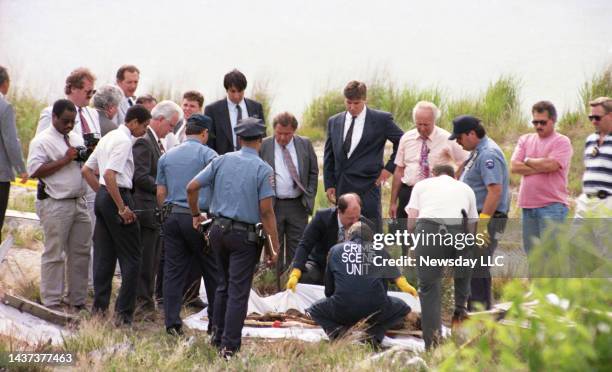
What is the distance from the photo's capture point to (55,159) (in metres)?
7.66

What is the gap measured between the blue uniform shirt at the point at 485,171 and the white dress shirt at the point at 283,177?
1.56m

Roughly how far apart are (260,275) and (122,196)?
75.7 inches

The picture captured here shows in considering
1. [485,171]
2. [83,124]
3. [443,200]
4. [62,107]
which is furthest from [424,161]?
[62,107]

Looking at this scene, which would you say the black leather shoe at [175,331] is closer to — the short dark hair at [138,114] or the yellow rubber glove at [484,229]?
the short dark hair at [138,114]

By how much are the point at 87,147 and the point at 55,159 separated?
0.88ft

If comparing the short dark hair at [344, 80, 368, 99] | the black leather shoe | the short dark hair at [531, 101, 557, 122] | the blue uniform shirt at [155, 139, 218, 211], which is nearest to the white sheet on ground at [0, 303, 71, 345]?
the black leather shoe

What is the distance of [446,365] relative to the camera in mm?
2451

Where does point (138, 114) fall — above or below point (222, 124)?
above

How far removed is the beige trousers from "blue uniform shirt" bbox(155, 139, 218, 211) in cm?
89

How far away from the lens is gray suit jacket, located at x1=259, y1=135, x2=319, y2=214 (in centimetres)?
883

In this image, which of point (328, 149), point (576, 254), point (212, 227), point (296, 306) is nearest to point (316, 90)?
point (328, 149)

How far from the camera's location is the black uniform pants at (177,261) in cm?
716

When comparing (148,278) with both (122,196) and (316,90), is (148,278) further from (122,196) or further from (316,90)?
(316,90)

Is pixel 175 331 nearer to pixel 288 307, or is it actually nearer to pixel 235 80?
pixel 288 307
